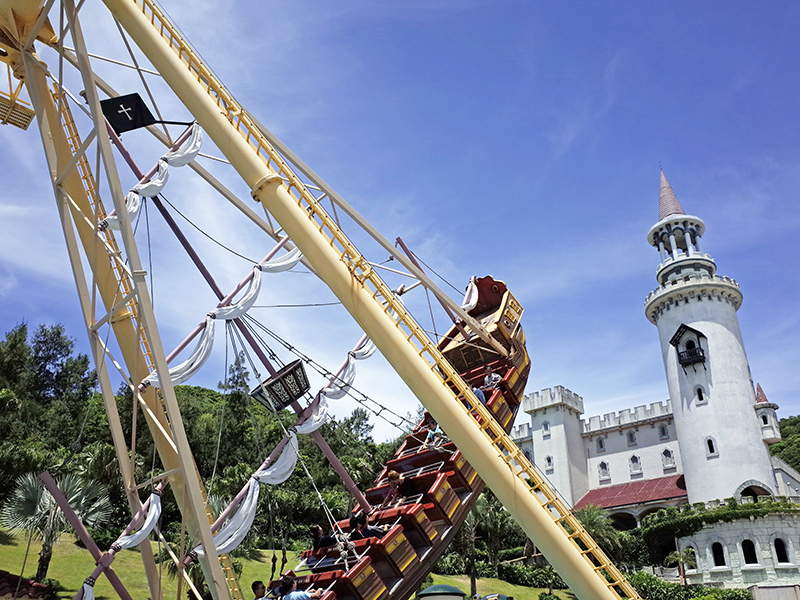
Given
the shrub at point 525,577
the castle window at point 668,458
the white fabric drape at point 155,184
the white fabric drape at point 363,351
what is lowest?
the shrub at point 525,577

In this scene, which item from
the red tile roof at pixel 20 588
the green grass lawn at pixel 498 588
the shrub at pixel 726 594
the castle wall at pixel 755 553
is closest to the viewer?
the red tile roof at pixel 20 588

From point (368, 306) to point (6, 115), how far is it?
11.5 m

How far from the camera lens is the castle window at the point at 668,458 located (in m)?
57.7

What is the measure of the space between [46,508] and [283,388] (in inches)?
449

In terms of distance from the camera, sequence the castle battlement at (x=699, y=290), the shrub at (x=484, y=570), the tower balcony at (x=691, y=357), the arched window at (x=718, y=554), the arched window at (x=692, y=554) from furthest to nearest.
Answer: the castle battlement at (x=699, y=290) < the tower balcony at (x=691, y=357) < the arched window at (x=692, y=554) < the arched window at (x=718, y=554) < the shrub at (x=484, y=570)

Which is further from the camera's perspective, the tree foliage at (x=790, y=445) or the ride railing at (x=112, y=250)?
the tree foliage at (x=790, y=445)

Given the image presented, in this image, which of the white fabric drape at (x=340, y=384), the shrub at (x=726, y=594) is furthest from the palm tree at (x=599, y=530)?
the white fabric drape at (x=340, y=384)

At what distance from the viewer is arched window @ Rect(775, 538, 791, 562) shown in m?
42.1

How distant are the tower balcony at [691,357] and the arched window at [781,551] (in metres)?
14.3

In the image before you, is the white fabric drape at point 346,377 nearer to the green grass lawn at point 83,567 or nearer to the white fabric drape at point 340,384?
the white fabric drape at point 340,384

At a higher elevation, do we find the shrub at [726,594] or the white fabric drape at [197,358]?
the white fabric drape at [197,358]

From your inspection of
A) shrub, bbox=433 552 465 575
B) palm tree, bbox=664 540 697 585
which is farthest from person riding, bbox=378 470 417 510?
palm tree, bbox=664 540 697 585

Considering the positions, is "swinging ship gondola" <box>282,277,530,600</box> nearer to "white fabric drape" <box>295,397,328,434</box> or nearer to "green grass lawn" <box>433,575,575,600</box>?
"white fabric drape" <box>295,397,328,434</box>

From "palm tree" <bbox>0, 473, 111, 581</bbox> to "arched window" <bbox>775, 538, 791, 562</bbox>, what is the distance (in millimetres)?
41661
